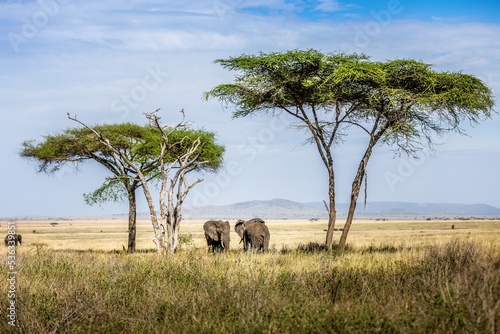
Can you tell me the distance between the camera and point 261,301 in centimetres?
881

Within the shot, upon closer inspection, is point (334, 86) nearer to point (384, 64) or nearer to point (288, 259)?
point (384, 64)

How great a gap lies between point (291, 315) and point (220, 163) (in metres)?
29.3

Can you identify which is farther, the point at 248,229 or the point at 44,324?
the point at 248,229

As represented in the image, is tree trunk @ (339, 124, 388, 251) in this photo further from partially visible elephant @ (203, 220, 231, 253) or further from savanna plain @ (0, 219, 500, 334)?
savanna plain @ (0, 219, 500, 334)

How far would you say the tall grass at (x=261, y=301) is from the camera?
7082 mm

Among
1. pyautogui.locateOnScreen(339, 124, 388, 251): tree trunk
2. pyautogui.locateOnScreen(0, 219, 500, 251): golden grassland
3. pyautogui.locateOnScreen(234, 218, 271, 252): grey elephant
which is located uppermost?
pyautogui.locateOnScreen(339, 124, 388, 251): tree trunk

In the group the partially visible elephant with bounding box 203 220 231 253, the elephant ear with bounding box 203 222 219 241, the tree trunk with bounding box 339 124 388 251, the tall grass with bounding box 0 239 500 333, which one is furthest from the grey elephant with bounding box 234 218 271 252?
the tall grass with bounding box 0 239 500 333

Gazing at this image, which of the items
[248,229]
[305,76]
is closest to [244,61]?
[305,76]

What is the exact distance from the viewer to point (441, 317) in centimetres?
706

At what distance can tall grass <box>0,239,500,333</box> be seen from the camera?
7082 mm

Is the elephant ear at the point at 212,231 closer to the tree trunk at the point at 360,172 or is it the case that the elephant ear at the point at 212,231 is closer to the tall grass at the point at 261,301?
the tree trunk at the point at 360,172

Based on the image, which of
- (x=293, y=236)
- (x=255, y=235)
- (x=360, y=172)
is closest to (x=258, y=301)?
(x=360, y=172)

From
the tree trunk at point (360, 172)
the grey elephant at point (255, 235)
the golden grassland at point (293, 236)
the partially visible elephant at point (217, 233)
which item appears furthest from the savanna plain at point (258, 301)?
the partially visible elephant at point (217, 233)

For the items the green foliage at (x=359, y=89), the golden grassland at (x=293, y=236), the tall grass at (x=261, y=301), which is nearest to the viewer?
the tall grass at (x=261, y=301)
